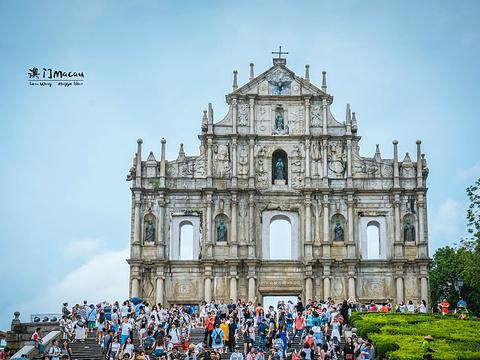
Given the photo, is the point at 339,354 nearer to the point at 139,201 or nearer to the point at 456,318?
the point at 456,318

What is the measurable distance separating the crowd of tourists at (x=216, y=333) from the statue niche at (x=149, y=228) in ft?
29.3

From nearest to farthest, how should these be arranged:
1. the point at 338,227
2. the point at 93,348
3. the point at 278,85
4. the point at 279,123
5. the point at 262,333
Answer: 1. the point at 262,333
2. the point at 93,348
3. the point at 338,227
4. the point at 279,123
5. the point at 278,85

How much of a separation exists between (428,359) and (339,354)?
282 inches

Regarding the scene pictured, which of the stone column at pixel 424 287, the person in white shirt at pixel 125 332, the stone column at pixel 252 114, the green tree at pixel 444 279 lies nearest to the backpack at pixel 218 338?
the person in white shirt at pixel 125 332

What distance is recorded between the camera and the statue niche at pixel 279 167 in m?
53.7

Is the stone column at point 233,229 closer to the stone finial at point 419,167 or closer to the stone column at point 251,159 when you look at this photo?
the stone column at point 251,159

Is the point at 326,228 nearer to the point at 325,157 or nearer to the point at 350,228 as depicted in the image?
the point at 350,228

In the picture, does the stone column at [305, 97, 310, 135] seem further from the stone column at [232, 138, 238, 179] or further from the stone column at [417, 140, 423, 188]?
the stone column at [417, 140, 423, 188]

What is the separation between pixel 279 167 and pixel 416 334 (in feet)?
69.2

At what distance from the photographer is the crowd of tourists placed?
30000 millimetres

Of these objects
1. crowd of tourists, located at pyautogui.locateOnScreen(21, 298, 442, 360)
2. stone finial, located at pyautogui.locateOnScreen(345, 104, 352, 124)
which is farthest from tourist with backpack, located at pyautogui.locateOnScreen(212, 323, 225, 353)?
stone finial, located at pyautogui.locateOnScreen(345, 104, 352, 124)

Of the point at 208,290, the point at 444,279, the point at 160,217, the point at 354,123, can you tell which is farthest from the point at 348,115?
the point at 444,279

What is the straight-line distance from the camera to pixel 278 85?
54.8m

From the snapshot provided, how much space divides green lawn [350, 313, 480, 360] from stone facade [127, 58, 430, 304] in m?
10.8
